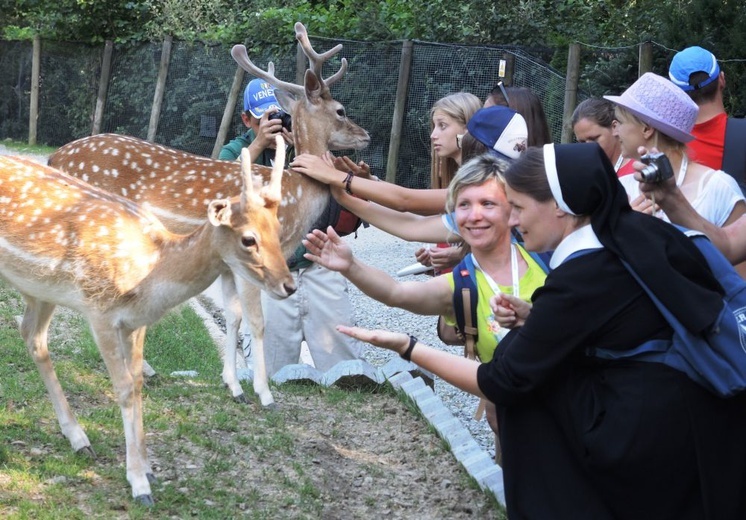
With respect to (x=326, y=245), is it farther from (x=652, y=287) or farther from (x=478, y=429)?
(x=478, y=429)

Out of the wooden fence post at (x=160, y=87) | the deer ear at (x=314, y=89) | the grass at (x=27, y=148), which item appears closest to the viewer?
the deer ear at (x=314, y=89)

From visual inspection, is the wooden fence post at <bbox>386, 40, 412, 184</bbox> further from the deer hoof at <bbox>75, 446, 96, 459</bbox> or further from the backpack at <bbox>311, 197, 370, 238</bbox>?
the deer hoof at <bbox>75, 446, 96, 459</bbox>

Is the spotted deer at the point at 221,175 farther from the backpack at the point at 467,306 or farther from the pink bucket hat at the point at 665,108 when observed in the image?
the pink bucket hat at the point at 665,108

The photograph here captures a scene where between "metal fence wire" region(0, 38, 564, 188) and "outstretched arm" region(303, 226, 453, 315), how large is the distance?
8909 millimetres

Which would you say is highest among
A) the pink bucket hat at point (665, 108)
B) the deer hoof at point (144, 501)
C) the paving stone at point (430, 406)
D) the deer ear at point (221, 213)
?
the pink bucket hat at point (665, 108)

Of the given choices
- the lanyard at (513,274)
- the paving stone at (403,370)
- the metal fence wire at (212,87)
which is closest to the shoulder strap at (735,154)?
the lanyard at (513,274)

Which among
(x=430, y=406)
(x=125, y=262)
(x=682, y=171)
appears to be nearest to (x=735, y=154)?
(x=682, y=171)

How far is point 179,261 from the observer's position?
Result: 16.1 feet

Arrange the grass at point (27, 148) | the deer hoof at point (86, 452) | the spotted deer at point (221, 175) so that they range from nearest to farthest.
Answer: the deer hoof at point (86, 452)
the spotted deer at point (221, 175)
the grass at point (27, 148)

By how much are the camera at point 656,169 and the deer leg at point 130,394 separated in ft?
8.22

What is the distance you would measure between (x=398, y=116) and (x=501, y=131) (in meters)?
10.3

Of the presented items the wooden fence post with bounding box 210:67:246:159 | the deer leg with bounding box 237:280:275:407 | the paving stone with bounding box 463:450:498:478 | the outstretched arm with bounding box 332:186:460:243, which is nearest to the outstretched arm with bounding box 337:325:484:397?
the outstretched arm with bounding box 332:186:460:243

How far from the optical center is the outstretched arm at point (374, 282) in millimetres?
3871

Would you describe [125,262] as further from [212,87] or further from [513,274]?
[212,87]
